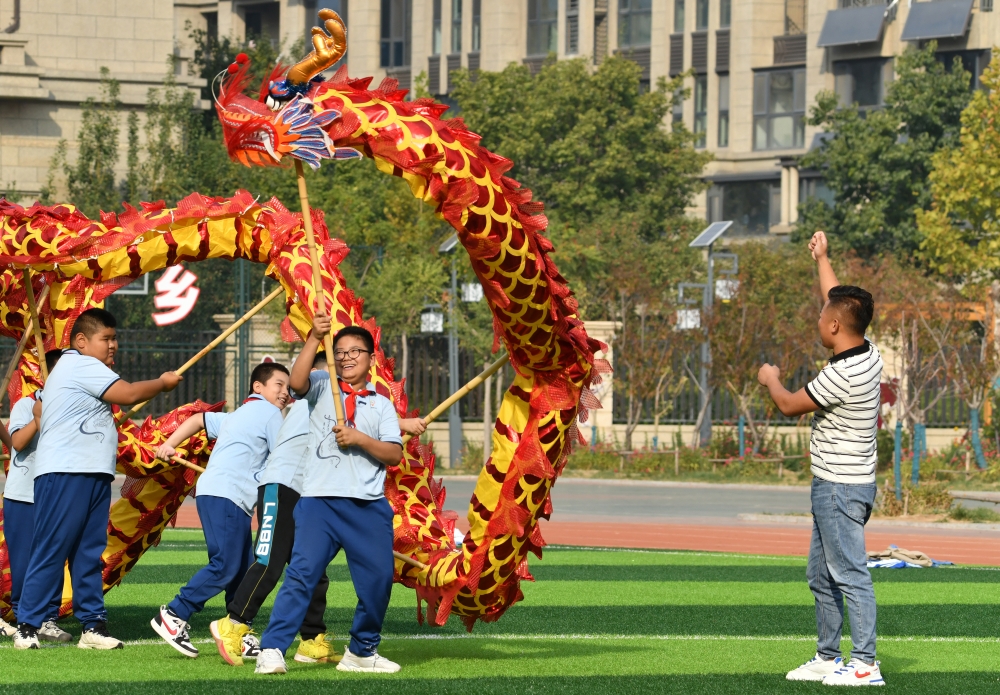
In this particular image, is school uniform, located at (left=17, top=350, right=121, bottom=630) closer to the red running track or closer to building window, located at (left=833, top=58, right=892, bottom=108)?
the red running track

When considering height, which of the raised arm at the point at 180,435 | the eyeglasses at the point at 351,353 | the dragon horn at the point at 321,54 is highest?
the dragon horn at the point at 321,54

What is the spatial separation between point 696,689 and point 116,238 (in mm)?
4620

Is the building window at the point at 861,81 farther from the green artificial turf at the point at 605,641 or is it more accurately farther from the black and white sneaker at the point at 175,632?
the black and white sneaker at the point at 175,632

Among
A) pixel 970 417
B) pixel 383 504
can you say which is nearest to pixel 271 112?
pixel 383 504

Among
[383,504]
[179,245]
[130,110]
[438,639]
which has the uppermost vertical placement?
[130,110]

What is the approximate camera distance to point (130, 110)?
1380 inches

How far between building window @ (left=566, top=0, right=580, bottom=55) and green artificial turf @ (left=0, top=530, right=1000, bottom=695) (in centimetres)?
4129

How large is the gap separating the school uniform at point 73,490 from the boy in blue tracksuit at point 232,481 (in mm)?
504

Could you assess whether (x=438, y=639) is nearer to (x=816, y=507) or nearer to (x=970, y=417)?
(x=816, y=507)

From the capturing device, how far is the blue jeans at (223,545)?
29.0 feet

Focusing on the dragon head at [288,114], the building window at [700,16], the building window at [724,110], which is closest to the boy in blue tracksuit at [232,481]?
the dragon head at [288,114]

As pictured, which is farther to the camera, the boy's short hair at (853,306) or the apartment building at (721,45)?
the apartment building at (721,45)

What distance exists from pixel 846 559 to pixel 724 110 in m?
47.2

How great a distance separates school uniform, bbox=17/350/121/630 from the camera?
873 cm
